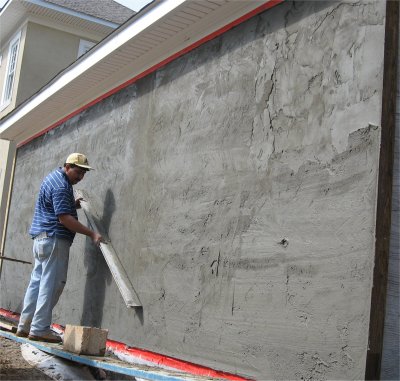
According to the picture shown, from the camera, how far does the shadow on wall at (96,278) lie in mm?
6281

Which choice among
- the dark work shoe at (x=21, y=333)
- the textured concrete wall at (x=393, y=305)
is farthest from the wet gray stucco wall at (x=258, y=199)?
the dark work shoe at (x=21, y=333)

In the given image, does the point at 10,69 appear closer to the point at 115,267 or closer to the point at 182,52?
the point at 182,52

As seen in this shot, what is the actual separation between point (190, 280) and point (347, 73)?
7.14ft

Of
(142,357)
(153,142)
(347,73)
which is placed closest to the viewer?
(347,73)

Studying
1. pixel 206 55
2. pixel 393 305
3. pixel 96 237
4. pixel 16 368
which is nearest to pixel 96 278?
pixel 96 237

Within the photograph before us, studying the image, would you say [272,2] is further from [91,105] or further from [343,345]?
[91,105]

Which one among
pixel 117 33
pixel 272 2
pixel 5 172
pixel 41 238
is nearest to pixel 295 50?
pixel 272 2

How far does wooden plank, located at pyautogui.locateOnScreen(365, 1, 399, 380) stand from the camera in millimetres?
3320

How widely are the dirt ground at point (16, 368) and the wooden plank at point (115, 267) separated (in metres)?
1.03

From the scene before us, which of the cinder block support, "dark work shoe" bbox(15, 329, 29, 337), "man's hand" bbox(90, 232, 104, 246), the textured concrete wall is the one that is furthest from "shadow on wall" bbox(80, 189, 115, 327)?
the cinder block support

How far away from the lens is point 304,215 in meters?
3.87

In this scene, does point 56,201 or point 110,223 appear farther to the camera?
point 110,223

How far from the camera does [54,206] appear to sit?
5.96 metres

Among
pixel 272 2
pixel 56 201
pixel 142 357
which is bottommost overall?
pixel 142 357
